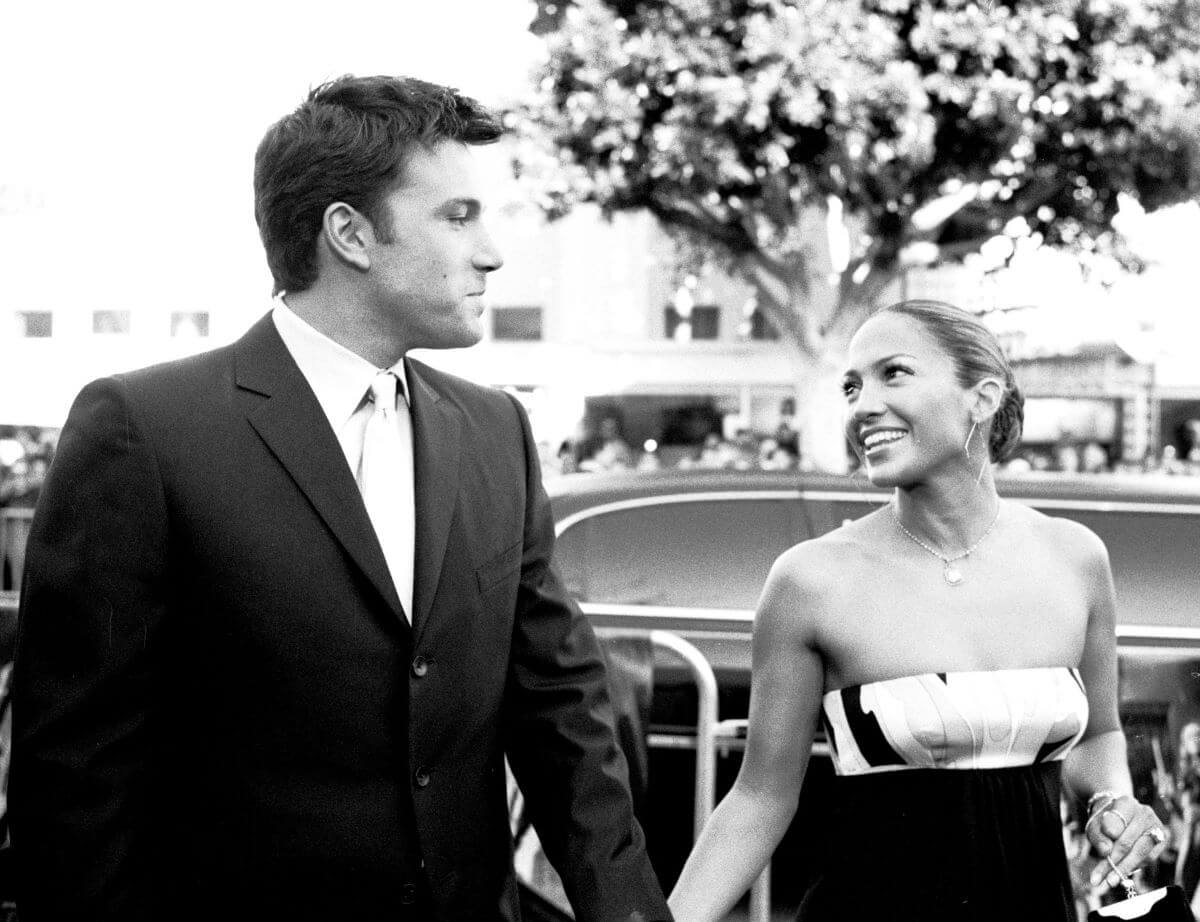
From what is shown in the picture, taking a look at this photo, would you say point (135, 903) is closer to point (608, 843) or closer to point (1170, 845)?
point (608, 843)

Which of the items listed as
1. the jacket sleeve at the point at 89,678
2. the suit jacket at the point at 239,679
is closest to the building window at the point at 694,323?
the suit jacket at the point at 239,679

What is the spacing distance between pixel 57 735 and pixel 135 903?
239 mm

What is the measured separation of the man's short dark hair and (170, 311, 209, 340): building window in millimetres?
34372

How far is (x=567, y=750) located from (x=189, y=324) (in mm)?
35384

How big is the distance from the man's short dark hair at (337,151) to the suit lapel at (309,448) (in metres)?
0.15

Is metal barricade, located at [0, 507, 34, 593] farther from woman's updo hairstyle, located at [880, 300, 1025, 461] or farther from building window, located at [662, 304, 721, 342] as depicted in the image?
building window, located at [662, 304, 721, 342]

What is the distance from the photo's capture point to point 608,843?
92.9 inches

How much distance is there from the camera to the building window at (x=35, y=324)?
36.3 m

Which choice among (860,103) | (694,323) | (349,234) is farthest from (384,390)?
(694,323)

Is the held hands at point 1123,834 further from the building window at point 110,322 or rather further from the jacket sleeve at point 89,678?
the building window at point 110,322

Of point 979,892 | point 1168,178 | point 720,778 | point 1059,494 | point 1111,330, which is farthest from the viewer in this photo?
point 1111,330

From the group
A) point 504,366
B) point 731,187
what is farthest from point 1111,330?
point 504,366

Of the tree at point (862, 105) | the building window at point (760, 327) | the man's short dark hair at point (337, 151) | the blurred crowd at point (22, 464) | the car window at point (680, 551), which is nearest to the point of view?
the man's short dark hair at point (337, 151)

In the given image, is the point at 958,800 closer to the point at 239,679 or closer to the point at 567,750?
the point at 567,750
